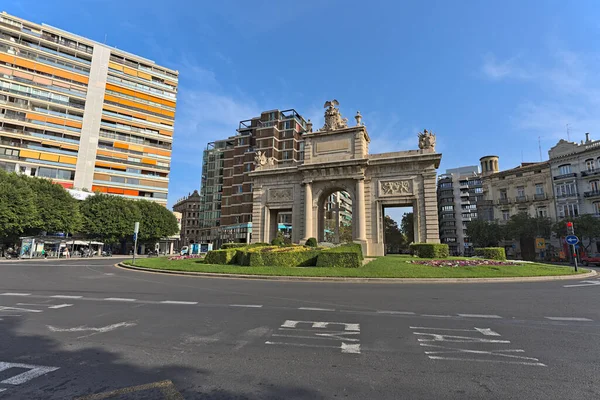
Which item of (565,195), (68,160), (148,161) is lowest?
(565,195)

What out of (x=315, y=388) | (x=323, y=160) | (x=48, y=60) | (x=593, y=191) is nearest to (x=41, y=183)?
(x=48, y=60)

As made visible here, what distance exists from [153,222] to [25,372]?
55864 mm

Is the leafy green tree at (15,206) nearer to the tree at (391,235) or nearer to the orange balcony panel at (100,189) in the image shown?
the orange balcony panel at (100,189)

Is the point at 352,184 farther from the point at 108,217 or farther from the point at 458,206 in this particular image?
the point at 458,206

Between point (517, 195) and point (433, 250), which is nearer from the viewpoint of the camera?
point (433, 250)

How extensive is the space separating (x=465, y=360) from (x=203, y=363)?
391 centimetres

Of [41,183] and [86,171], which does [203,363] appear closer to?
[41,183]

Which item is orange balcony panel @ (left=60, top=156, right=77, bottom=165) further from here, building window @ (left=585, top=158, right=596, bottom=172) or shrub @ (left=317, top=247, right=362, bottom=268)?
building window @ (left=585, top=158, right=596, bottom=172)

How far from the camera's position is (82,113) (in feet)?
192

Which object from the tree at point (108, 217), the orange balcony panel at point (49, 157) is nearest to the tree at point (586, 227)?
the tree at point (108, 217)

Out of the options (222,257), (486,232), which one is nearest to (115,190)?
(222,257)

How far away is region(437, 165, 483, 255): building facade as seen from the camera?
82.2 m

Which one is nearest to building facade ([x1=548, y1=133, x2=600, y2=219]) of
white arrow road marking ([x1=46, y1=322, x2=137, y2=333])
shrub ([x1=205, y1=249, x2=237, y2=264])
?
shrub ([x1=205, y1=249, x2=237, y2=264])

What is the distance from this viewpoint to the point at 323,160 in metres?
35.0
